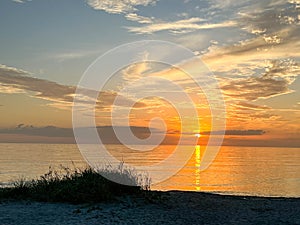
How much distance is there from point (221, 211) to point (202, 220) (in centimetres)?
182

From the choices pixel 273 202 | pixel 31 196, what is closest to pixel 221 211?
pixel 273 202

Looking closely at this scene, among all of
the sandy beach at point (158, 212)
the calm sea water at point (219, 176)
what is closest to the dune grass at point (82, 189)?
the sandy beach at point (158, 212)

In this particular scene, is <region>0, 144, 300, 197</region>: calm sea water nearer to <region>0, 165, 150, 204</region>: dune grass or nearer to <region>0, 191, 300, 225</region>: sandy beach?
<region>0, 191, 300, 225</region>: sandy beach

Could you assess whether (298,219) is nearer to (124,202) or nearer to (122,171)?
(124,202)

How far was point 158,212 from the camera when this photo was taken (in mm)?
15070

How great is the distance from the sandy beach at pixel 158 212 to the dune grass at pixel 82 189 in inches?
23.7

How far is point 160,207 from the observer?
1591 cm

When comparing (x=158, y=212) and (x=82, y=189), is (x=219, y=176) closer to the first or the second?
(x=82, y=189)

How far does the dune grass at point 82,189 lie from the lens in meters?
16.5

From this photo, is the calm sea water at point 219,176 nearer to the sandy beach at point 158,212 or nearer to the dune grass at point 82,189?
the sandy beach at point 158,212

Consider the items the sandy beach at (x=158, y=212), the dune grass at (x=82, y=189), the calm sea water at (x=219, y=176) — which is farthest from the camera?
the calm sea water at (x=219, y=176)

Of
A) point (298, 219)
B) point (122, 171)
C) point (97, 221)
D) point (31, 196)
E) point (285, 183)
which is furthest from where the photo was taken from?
point (285, 183)

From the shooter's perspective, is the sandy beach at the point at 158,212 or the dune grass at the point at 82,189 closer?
the sandy beach at the point at 158,212

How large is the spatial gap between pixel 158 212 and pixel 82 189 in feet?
11.8
